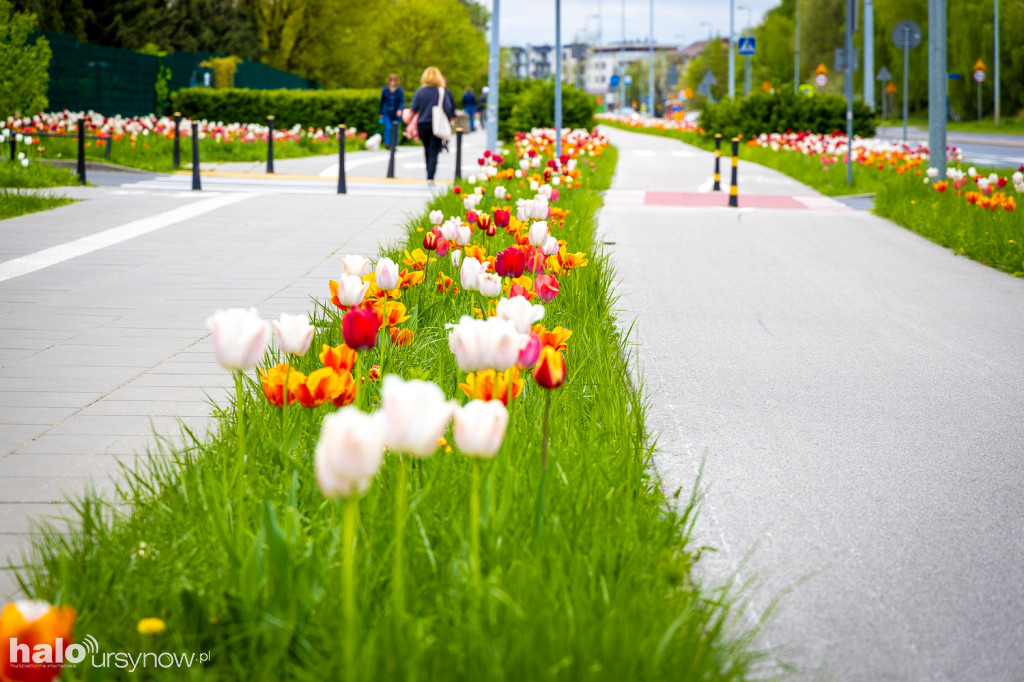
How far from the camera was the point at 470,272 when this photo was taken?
14.5 feet

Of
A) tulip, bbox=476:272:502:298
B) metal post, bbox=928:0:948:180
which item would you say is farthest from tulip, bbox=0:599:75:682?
metal post, bbox=928:0:948:180

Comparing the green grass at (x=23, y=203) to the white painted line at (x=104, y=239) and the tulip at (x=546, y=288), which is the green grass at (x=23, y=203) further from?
the tulip at (x=546, y=288)

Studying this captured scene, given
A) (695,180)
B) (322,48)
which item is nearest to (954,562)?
(695,180)

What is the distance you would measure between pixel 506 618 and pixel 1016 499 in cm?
248

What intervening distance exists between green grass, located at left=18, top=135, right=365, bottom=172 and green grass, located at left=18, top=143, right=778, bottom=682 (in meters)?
18.0

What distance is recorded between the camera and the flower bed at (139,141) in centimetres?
2128

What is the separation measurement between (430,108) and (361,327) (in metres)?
16.8

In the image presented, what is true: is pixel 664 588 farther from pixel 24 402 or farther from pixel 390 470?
pixel 24 402

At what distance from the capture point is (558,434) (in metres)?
3.87

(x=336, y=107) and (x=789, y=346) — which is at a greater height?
(x=336, y=107)

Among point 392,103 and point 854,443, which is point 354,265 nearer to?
point 854,443

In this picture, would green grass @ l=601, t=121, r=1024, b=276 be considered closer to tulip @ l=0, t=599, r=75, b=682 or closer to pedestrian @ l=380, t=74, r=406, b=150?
pedestrian @ l=380, t=74, r=406, b=150

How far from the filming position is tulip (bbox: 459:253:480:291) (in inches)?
173

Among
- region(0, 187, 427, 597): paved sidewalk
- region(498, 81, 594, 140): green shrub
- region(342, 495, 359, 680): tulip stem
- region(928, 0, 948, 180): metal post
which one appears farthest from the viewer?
region(498, 81, 594, 140): green shrub
